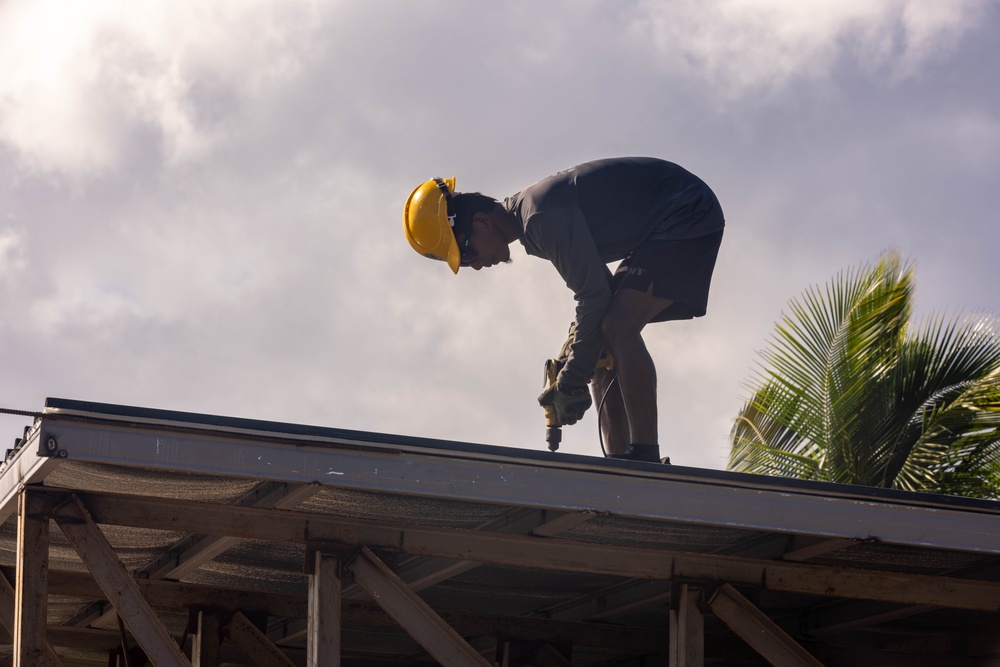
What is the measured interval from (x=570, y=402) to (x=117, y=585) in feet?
7.50

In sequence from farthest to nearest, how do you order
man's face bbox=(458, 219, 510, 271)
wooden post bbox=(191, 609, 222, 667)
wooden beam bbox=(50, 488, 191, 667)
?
wooden post bbox=(191, 609, 222, 667)
man's face bbox=(458, 219, 510, 271)
wooden beam bbox=(50, 488, 191, 667)

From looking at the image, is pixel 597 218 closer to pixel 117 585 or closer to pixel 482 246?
pixel 482 246

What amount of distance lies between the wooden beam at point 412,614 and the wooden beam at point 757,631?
1.20m

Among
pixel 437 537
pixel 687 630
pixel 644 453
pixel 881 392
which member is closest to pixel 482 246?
pixel 644 453

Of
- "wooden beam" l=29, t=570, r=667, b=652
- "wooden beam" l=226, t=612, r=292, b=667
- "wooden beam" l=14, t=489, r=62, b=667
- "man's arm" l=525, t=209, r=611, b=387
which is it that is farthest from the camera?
"wooden beam" l=226, t=612, r=292, b=667

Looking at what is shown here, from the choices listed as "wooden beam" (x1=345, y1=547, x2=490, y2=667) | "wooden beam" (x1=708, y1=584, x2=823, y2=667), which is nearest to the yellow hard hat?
"wooden beam" (x1=345, y1=547, x2=490, y2=667)

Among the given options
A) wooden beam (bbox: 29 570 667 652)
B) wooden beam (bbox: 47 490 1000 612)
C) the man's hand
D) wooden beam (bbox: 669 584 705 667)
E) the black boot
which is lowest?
wooden beam (bbox: 669 584 705 667)

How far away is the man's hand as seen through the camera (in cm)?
620

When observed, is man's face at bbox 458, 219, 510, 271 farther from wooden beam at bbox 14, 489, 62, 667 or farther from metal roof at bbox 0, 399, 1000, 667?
wooden beam at bbox 14, 489, 62, 667

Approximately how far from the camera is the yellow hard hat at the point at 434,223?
6480mm

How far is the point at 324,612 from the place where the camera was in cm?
530

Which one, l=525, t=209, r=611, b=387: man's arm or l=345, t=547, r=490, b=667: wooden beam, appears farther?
l=525, t=209, r=611, b=387: man's arm

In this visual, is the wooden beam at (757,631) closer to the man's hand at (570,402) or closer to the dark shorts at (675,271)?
the man's hand at (570,402)

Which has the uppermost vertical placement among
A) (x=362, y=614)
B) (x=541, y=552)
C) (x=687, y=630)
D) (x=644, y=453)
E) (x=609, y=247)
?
(x=609, y=247)
